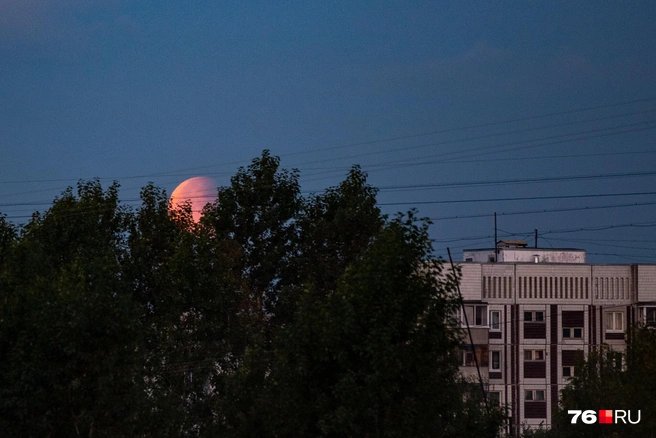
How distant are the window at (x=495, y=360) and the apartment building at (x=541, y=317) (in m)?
0.05

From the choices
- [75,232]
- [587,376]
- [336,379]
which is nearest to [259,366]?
[336,379]

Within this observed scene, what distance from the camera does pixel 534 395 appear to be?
3388 inches

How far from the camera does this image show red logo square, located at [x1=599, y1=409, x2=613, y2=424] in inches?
1842

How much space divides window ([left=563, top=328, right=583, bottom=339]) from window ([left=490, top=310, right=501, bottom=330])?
4.82 m

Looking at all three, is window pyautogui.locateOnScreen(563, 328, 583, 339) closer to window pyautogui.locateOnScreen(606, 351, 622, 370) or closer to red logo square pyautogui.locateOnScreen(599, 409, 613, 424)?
window pyautogui.locateOnScreen(606, 351, 622, 370)

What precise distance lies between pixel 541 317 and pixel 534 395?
5912mm

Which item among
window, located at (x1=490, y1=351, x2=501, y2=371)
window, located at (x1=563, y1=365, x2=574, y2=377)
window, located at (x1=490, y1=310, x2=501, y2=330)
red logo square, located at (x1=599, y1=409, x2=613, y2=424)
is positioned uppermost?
window, located at (x1=490, y1=310, x2=501, y2=330)

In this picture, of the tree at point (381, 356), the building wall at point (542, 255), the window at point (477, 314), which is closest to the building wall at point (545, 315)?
the window at point (477, 314)

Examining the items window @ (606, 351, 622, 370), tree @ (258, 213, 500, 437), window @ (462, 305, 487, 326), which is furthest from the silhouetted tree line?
window @ (462, 305, 487, 326)

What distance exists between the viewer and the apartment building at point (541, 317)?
86000 millimetres

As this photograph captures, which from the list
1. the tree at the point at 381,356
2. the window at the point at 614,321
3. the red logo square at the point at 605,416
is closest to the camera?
the tree at the point at 381,356

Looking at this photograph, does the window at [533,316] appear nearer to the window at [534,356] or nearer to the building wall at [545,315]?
the building wall at [545,315]

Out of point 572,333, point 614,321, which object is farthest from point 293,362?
point 614,321

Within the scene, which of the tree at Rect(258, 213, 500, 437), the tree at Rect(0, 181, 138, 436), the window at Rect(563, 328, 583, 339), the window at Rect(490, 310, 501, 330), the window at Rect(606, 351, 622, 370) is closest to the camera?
the tree at Rect(258, 213, 500, 437)
